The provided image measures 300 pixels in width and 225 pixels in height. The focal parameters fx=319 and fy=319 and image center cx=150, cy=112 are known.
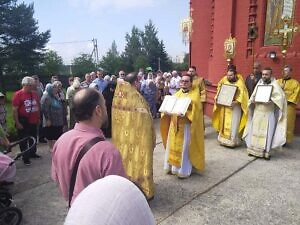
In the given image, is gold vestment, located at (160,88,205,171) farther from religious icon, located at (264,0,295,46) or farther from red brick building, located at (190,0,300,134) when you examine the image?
religious icon, located at (264,0,295,46)

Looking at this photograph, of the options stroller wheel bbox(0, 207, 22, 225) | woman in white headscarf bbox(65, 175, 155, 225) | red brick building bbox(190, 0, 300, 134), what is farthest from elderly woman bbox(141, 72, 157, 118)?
woman in white headscarf bbox(65, 175, 155, 225)

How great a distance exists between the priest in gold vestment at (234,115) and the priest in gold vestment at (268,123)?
42 centimetres

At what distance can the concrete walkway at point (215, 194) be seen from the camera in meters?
4.05

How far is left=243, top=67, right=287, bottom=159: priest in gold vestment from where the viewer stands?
21.1 feet

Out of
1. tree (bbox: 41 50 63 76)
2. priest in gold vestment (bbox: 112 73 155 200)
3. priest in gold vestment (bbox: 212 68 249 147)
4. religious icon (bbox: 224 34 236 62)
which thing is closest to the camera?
priest in gold vestment (bbox: 112 73 155 200)

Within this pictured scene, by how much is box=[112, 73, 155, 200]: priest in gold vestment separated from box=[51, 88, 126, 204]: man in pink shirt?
2073 mm

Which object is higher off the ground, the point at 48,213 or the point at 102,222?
the point at 102,222

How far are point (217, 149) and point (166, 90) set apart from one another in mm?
6917

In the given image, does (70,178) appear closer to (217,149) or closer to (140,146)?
(140,146)

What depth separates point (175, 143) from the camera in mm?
5469

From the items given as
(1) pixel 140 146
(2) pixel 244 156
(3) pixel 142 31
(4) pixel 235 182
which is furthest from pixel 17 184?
(3) pixel 142 31

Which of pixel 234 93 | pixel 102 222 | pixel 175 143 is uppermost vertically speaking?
pixel 102 222

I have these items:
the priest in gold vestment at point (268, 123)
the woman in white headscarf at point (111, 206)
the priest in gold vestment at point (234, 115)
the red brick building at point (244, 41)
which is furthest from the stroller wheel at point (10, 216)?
the red brick building at point (244, 41)

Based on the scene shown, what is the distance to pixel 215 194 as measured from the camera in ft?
15.6
